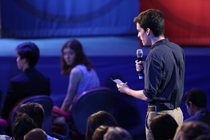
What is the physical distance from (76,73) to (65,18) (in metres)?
4.02

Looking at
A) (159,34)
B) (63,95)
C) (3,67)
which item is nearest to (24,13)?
(3,67)

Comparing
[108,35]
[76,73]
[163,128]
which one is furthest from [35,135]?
[108,35]

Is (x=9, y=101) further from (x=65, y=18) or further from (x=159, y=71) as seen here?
(x=65, y=18)

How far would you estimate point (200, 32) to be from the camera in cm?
498

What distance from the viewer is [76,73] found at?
10.7ft

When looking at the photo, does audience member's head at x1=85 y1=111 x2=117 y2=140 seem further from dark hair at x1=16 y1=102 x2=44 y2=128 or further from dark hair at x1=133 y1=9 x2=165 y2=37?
dark hair at x1=133 y1=9 x2=165 y2=37

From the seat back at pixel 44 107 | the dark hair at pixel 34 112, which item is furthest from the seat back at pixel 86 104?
the dark hair at pixel 34 112

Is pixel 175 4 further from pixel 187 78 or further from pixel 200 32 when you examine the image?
pixel 187 78

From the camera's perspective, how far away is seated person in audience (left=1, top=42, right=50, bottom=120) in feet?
9.37

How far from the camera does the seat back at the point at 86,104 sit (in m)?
2.95

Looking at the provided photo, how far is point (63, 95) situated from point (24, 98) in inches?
57.8

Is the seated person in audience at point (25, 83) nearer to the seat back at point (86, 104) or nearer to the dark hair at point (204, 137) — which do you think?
the seat back at point (86, 104)

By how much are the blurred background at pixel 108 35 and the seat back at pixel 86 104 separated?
0.57 m

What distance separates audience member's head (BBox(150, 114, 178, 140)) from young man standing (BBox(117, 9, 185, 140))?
301mm
